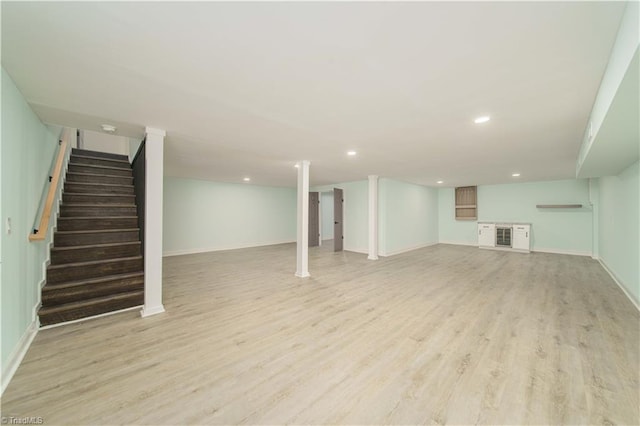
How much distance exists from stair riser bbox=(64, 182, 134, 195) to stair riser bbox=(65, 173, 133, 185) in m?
0.16

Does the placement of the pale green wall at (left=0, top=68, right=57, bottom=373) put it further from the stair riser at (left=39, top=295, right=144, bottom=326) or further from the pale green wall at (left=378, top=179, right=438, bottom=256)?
the pale green wall at (left=378, top=179, right=438, bottom=256)

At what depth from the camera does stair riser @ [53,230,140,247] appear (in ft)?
10.6

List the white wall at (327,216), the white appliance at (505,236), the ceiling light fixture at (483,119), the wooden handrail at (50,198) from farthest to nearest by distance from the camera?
1. the white wall at (327,216)
2. the white appliance at (505,236)
3. the ceiling light fixture at (483,119)
4. the wooden handrail at (50,198)

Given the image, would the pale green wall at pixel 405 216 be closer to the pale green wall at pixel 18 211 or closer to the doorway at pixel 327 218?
the doorway at pixel 327 218

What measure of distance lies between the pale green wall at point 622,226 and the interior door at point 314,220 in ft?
23.7

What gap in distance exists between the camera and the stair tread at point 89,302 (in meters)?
2.67

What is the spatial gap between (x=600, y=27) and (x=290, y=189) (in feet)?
29.7

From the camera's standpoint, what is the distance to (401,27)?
1.35 meters

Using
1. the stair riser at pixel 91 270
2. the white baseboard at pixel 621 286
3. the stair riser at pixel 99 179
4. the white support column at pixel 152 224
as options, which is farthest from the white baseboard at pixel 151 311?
the white baseboard at pixel 621 286

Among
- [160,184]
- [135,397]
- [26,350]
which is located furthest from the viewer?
[160,184]

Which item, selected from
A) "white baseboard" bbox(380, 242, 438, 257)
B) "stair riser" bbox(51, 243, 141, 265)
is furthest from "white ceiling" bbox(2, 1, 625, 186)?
"white baseboard" bbox(380, 242, 438, 257)

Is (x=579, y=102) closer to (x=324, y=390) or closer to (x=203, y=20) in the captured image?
(x=203, y=20)

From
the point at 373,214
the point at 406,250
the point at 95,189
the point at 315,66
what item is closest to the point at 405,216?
the point at 406,250

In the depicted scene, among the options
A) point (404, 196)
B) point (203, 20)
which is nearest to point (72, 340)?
point (203, 20)
